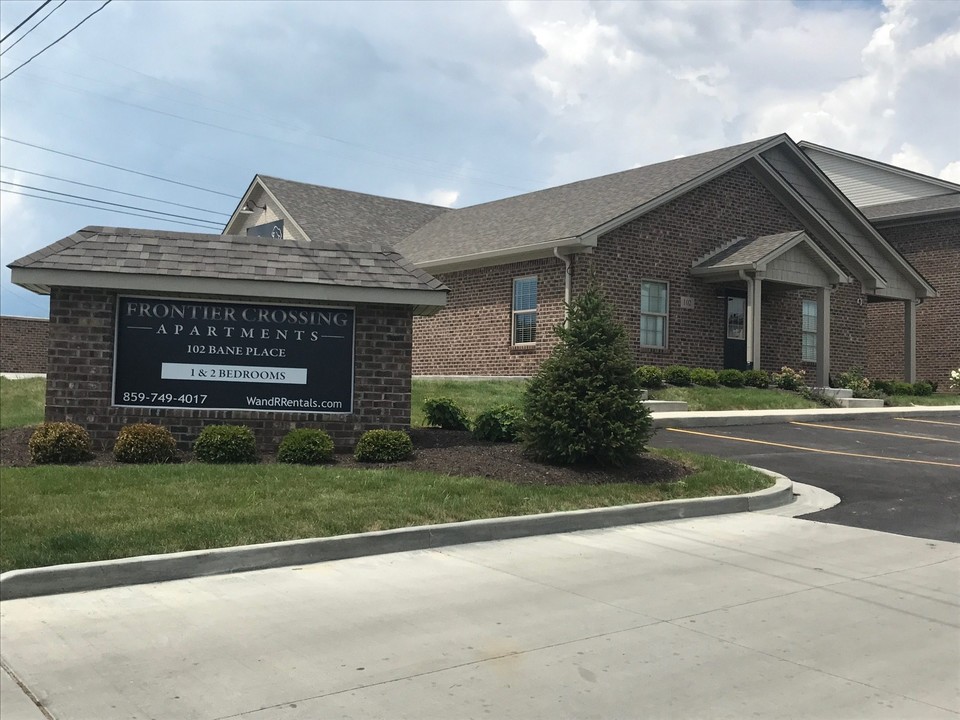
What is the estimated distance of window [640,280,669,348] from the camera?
22797 mm

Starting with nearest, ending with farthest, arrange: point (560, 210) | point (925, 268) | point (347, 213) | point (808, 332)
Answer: point (560, 210) < point (808, 332) < point (347, 213) < point (925, 268)

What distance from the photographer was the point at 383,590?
21.8 feet

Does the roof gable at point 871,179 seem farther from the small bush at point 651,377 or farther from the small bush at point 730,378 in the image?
the small bush at point 651,377

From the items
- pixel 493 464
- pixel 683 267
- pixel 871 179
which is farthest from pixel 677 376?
pixel 871 179

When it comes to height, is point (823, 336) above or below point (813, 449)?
above

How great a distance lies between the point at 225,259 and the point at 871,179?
31.3 m

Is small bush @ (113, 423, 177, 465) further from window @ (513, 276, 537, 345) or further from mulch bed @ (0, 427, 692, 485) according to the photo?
window @ (513, 276, 537, 345)

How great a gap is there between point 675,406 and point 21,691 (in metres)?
16.3

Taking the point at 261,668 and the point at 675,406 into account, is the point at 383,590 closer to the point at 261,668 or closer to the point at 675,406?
the point at 261,668

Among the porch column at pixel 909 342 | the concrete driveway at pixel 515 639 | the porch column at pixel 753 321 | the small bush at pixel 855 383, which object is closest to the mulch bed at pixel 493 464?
the concrete driveway at pixel 515 639

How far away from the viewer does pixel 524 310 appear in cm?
2297

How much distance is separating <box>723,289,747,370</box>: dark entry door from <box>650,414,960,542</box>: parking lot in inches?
191

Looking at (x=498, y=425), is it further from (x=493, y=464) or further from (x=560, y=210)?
(x=560, y=210)

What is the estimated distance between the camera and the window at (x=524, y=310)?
22.7 m
